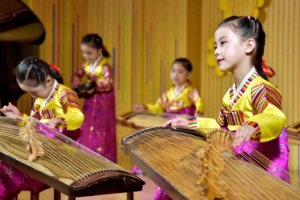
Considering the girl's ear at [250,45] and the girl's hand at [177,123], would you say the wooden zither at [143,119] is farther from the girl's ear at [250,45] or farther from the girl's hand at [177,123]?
the girl's ear at [250,45]

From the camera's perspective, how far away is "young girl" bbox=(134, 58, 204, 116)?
568 centimetres

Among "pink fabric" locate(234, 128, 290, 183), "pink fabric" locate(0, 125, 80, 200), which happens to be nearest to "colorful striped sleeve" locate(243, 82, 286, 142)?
"pink fabric" locate(234, 128, 290, 183)

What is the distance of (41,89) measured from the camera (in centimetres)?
332

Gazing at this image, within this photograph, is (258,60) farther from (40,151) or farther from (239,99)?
(40,151)

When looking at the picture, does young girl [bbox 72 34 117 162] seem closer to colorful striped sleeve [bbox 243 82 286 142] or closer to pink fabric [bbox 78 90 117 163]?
pink fabric [bbox 78 90 117 163]

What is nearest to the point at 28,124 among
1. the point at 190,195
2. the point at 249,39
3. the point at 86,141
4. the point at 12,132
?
the point at 12,132

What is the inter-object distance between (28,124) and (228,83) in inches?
157

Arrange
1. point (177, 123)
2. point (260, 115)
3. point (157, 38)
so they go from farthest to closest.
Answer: point (157, 38), point (177, 123), point (260, 115)

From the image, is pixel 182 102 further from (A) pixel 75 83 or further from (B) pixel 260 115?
(B) pixel 260 115

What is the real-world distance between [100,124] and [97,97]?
11.1 inches

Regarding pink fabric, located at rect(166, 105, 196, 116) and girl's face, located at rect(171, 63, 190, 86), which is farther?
girl's face, located at rect(171, 63, 190, 86)

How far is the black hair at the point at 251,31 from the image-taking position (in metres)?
2.29

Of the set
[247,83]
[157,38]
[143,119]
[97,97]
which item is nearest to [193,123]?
[247,83]

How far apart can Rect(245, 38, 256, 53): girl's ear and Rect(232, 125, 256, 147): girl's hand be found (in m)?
0.47
